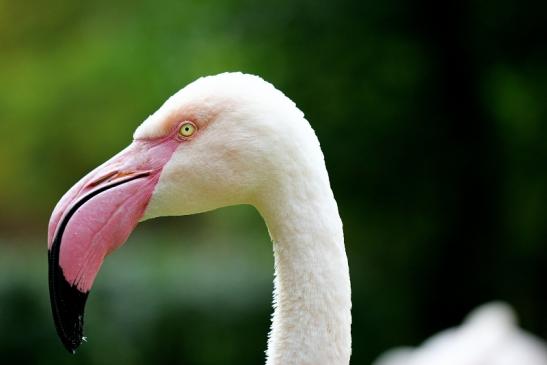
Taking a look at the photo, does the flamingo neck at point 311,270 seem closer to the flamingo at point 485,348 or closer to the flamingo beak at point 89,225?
the flamingo beak at point 89,225

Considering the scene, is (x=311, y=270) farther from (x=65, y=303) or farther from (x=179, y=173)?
(x=65, y=303)

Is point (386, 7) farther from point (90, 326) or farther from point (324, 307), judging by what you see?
point (324, 307)

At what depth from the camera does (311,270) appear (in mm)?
2221

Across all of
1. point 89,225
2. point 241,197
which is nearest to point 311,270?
point 241,197

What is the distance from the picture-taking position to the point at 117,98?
11.5m

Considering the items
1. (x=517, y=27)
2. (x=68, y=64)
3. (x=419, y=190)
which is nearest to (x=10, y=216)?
(x=68, y=64)

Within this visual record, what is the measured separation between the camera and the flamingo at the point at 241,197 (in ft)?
7.21

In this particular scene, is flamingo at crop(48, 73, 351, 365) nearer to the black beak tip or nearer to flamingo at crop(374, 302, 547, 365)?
the black beak tip

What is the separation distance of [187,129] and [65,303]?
0.48 m

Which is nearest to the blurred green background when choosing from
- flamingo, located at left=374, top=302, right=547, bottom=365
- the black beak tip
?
flamingo, located at left=374, top=302, right=547, bottom=365

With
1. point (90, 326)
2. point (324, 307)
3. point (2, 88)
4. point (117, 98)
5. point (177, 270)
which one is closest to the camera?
point (324, 307)

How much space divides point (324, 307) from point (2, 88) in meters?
10.7

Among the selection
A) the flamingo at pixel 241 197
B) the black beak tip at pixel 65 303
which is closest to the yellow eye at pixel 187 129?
the flamingo at pixel 241 197

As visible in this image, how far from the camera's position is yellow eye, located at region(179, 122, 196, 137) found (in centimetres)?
225
